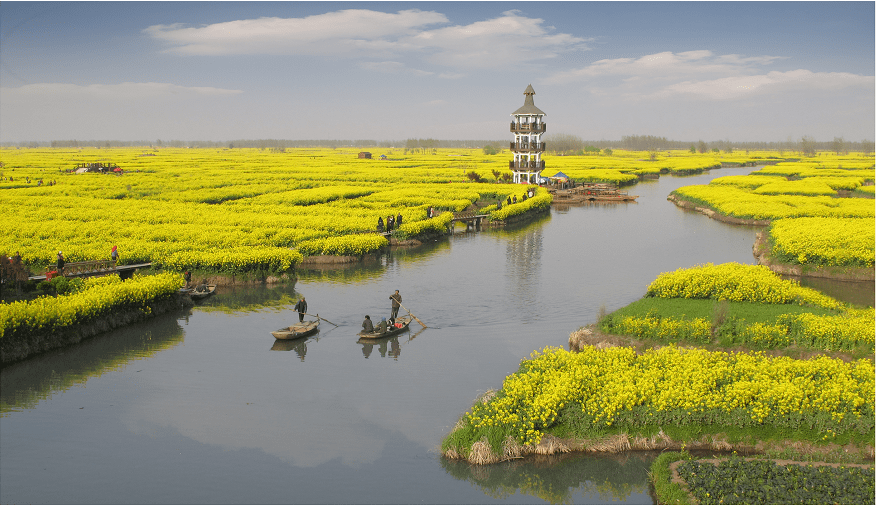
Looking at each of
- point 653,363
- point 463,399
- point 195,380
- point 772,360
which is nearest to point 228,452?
point 195,380

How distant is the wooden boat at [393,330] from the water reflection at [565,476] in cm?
1080

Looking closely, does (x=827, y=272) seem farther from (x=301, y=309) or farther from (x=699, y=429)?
(x=301, y=309)

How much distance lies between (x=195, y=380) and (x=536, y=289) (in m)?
21.2

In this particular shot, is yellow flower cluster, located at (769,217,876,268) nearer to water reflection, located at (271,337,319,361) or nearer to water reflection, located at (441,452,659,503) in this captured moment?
water reflection, located at (441,452,659,503)

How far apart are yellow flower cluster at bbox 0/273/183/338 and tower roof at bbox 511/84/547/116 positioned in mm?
68741

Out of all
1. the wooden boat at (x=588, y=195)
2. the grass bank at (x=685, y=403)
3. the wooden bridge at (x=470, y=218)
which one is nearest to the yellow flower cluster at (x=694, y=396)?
the grass bank at (x=685, y=403)

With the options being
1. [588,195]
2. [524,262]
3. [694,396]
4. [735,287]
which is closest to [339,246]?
[524,262]

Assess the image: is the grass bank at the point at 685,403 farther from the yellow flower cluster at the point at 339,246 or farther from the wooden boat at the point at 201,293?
the yellow flower cluster at the point at 339,246

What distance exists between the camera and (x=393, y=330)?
29.0 meters

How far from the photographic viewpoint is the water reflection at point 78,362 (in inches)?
913

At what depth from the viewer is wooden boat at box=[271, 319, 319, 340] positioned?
28281mm

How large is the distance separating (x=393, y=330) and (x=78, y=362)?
1363cm

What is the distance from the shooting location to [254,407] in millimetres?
21859

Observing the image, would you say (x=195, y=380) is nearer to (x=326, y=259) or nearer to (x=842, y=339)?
(x=326, y=259)
